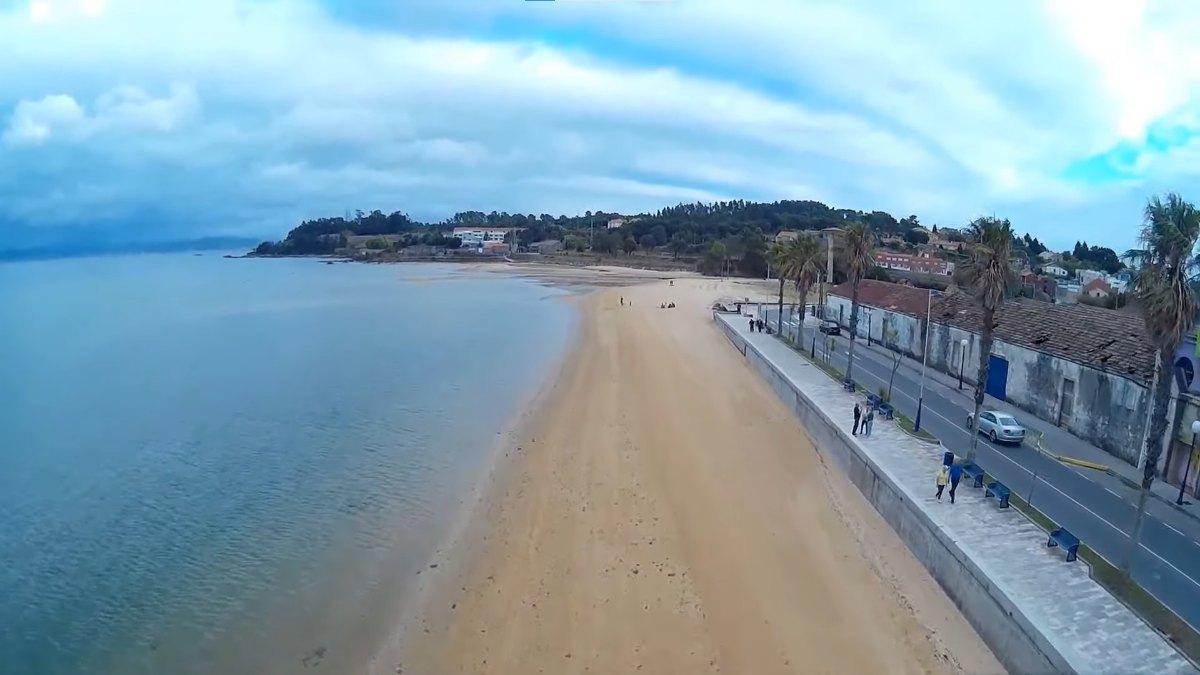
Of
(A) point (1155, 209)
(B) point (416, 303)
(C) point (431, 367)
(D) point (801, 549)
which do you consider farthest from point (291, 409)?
(B) point (416, 303)

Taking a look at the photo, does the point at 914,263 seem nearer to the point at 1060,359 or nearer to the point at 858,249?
the point at 858,249

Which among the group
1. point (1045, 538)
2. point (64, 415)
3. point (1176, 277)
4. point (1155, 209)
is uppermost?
point (1155, 209)

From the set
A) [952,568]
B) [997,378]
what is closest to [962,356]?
[997,378]

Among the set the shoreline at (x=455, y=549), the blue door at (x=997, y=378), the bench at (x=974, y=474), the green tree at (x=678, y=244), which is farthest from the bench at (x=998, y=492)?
the green tree at (x=678, y=244)

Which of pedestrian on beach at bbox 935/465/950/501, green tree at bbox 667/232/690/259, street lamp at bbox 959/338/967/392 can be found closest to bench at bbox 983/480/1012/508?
pedestrian on beach at bbox 935/465/950/501

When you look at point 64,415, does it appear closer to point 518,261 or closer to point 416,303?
point 416,303

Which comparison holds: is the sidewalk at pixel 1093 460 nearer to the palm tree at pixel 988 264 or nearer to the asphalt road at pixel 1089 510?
the asphalt road at pixel 1089 510

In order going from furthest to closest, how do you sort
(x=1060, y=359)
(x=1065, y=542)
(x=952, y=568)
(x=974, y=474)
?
(x=1060, y=359) → (x=974, y=474) → (x=952, y=568) → (x=1065, y=542)

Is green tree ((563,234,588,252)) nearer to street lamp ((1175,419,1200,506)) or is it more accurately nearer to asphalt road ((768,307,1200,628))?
asphalt road ((768,307,1200,628))
